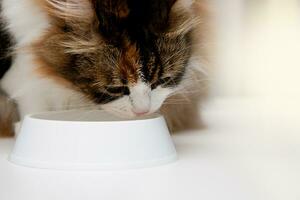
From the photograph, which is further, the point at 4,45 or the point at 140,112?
the point at 4,45

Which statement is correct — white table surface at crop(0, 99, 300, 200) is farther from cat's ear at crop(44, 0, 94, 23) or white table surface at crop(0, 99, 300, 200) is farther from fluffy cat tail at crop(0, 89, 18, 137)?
cat's ear at crop(44, 0, 94, 23)

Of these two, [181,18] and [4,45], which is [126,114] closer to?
[181,18]

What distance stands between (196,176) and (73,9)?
427mm

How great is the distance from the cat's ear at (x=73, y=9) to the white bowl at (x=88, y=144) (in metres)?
0.23

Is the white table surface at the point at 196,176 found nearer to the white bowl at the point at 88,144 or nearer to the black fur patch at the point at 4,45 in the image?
the white bowl at the point at 88,144

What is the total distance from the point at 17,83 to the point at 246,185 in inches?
26.3

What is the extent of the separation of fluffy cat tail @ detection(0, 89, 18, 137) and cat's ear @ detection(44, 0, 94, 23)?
37cm

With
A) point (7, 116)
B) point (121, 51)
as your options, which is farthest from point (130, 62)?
point (7, 116)

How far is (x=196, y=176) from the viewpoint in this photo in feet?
3.89

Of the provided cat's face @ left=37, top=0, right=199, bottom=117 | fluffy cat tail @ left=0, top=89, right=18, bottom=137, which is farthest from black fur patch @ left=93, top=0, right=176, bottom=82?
fluffy cat tail @ left=0, top=89, right=18, bottom=137

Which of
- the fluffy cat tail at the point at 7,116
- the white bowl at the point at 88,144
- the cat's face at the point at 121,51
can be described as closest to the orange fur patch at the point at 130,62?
the cat's face at the point at 121,51

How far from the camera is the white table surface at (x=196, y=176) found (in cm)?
104

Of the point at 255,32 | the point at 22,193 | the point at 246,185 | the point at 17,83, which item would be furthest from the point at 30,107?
the point at 255,32

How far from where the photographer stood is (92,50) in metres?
1.31
